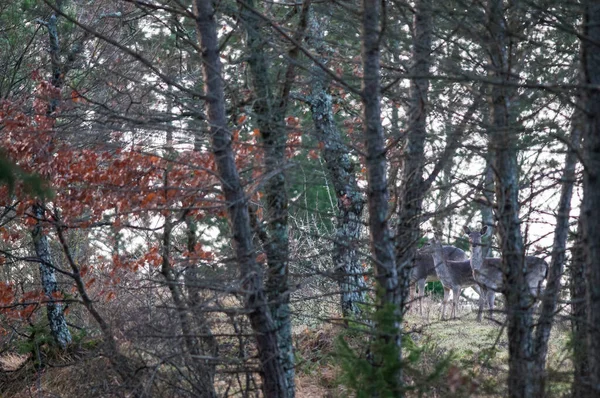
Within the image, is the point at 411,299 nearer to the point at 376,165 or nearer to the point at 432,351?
the point at 432,351

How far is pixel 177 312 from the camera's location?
7062 mm

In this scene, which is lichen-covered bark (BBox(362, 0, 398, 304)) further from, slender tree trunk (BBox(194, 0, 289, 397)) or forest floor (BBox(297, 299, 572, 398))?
forest floor (BBox(297, 299, 572, 398))

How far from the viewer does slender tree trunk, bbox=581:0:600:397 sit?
214 inches

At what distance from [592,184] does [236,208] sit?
298 cm

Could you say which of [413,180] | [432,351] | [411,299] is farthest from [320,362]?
[413,180]

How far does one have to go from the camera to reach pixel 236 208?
6.92 meters

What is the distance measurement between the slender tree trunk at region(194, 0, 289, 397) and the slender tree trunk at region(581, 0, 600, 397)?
264 centimetres

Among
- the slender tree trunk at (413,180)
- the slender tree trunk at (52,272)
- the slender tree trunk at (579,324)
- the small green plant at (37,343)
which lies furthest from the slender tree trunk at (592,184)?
the small green plant at (37,343)

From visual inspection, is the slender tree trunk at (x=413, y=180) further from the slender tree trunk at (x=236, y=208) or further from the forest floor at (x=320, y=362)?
the forest floor at (x=320, y=362)

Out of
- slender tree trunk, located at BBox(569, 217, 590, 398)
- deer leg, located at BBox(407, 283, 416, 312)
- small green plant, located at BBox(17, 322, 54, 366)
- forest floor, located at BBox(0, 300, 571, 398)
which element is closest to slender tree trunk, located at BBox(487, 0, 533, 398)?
slender tree trunk, located at BBox(569, 217, 590, 398)

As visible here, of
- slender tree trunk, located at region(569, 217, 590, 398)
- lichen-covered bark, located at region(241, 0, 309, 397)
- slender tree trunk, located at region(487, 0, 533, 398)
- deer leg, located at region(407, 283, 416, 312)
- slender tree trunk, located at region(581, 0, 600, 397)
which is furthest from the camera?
lichen-covered bark, located at region(241, 0, 309, 397)

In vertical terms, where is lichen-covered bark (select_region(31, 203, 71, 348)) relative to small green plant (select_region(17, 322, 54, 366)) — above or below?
above

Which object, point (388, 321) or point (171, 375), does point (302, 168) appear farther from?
point (171, 375)

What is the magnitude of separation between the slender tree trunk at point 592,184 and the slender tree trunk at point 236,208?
8.66 feet
